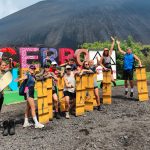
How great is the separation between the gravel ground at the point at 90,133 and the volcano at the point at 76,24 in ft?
122

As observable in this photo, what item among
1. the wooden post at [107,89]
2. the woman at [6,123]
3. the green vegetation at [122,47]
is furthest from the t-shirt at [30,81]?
the green vegetation at [122,47]

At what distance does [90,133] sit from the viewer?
383 inches

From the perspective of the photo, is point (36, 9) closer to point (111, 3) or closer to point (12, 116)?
point (111, 3)

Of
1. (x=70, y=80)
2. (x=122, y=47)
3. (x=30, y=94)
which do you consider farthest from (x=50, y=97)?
(x=122, y=47)

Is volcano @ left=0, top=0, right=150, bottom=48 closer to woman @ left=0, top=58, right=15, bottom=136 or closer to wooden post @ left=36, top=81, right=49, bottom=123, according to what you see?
wooden post @ left=36, top=81, right=49, bottom=123

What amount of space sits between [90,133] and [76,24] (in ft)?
184

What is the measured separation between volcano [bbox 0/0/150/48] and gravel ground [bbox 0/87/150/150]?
37078 mm

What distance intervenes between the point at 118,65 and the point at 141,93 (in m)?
9.92

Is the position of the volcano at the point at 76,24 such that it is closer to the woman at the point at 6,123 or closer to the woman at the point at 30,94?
the woman at the point at 30,94

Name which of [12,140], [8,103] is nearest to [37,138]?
[12,140]

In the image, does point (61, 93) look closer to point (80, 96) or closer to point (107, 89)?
point (80, 96)

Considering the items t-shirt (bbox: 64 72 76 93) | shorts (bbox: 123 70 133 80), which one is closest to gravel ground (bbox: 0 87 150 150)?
t-shirt (bbox: 64 72 76 93)

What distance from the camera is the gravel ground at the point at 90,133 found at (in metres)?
8.78

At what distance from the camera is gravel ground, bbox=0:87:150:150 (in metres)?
8.78
